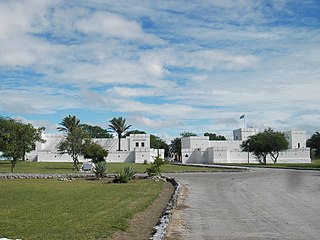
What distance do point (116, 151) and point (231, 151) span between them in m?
23.5

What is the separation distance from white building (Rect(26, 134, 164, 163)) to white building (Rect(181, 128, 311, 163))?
26.0 ft

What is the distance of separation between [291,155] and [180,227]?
263 ft

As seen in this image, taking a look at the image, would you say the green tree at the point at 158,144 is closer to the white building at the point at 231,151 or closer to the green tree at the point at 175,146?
the green tree at the point at 175,146

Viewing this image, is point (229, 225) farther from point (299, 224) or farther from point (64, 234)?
point (64, 234)

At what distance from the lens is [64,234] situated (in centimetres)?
885

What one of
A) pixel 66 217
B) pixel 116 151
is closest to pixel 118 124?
pixel 116 151

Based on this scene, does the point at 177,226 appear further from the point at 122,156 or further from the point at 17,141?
the point at 122,156

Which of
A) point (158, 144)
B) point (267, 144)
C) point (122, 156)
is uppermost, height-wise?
point (158, 144)

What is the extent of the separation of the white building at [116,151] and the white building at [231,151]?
26.0 feet

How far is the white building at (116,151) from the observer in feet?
286

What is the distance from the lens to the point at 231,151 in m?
87.8

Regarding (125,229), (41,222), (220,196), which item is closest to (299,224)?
(125,229)

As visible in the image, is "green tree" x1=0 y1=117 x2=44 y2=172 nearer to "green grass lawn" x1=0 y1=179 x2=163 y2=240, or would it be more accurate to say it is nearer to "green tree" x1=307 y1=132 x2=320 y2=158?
"green grass lawn" x1=0 y1=179 x2=163 y2=240

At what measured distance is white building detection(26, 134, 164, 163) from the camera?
87.2 meters
